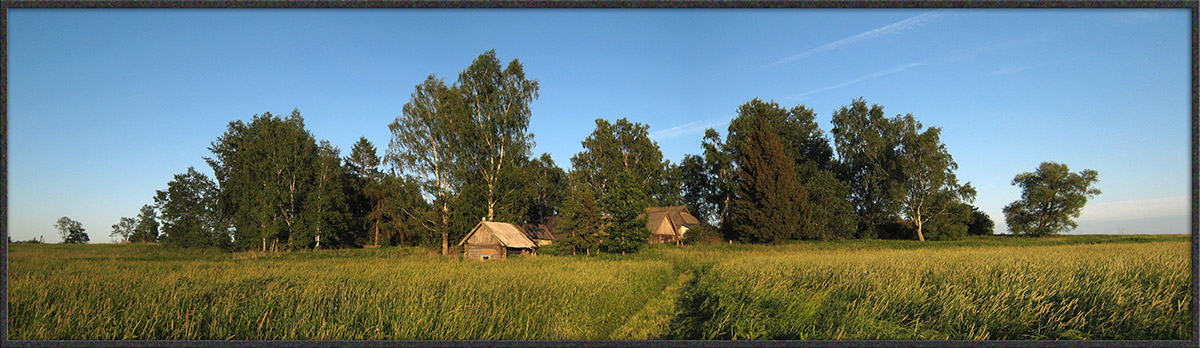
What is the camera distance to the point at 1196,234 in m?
3.46

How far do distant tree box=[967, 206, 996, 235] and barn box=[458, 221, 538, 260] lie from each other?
138ft

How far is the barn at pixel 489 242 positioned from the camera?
26.4m

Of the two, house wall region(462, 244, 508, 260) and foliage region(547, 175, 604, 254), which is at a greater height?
foliage region(547, 175, 604, 254)

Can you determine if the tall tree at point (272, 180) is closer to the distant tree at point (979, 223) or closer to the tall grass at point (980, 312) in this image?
the tall grass at point (980, 312)

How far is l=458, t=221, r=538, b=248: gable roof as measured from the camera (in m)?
26.5

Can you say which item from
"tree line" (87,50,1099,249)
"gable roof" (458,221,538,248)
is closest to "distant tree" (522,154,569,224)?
"tree line" (87,50,1099,249)

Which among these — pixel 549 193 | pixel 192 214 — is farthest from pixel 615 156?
pixel 192 214

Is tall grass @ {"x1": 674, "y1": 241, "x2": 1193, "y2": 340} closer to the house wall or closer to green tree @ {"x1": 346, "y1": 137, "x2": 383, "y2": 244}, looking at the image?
the house wall

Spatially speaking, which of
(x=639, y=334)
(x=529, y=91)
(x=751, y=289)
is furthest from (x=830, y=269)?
(x=529, y=91)

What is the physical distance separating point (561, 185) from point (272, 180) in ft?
108

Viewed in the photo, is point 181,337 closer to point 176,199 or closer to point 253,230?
point 253,230

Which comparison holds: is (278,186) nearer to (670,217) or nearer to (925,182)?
(670,217)

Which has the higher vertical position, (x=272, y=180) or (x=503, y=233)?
(x=272, y=180)

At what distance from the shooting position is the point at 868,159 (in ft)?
164
